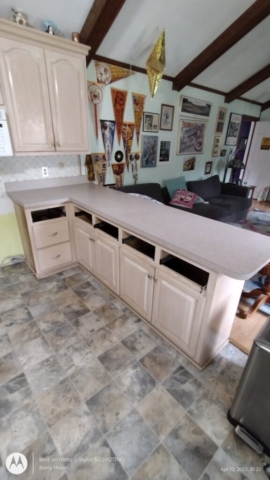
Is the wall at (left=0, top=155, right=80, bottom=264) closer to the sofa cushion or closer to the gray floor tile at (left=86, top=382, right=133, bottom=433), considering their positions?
the gray floor tile at (left=86, top=382, right=133, bottom=433)

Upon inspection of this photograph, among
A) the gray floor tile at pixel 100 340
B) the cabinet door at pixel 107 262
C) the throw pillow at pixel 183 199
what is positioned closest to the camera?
the gray floor tile at pixel 100 340

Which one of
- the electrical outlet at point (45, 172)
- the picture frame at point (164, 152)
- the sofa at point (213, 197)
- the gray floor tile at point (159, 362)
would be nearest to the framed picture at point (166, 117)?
the picture frame at point (164, 152)

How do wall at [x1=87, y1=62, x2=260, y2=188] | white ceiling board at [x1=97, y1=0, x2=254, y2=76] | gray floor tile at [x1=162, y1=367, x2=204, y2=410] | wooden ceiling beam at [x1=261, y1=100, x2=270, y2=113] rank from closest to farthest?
gray floor tile at [x1=162, y1=367, x2=204, y2=410] < white ceiling board at [x1=97, y1=0, x2=254, y2=76] < wall at [x1=87, y1=62, x2=260, y2=188] < wooden ceiling beam at [x1=261, y1=100, x2=270, y2=113]

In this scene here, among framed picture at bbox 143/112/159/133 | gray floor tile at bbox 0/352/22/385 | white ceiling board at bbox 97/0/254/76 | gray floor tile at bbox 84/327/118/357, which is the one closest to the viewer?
gray floor tile at bbox 0/352/22/385

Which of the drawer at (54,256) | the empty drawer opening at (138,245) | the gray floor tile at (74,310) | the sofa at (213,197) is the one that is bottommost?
the gray floor tile at (74,310)

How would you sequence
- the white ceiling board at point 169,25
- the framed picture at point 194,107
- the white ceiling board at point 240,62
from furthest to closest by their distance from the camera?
1. the framed picture at point 194,107
2. the white ceiling board at point 240,62
3. the white ceiling board at point 169,25

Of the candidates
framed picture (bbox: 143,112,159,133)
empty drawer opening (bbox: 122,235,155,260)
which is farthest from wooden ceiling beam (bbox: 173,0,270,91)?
empty drawer opening (bbox: 122,235,155,260)

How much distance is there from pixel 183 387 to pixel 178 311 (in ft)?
1.48

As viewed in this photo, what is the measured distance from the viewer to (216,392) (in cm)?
137

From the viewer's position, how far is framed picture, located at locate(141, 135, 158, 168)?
3432 millimetres

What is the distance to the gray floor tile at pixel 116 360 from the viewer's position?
1495 mm

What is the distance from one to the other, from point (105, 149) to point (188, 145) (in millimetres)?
1938

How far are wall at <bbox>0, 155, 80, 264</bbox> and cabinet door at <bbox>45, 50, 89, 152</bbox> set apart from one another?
14.5 inches

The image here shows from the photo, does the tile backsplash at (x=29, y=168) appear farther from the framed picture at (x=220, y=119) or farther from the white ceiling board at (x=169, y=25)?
the framed picture at (x=220, y=119)
